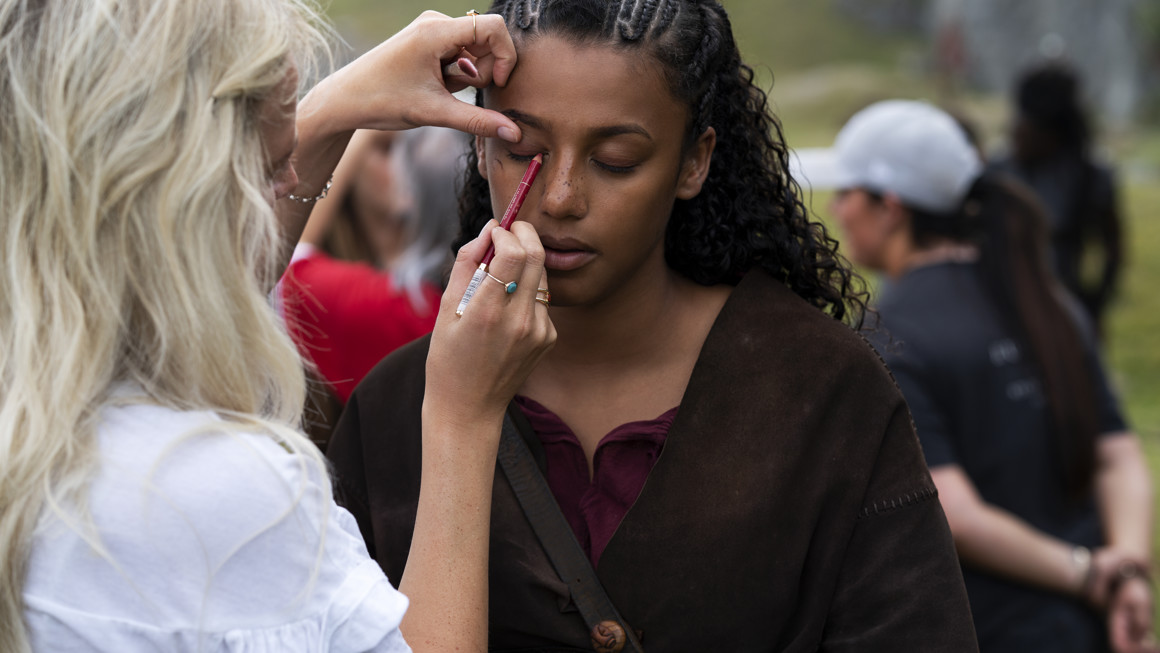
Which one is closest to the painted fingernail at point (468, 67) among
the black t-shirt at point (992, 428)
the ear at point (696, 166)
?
the ear at point (696, 166)

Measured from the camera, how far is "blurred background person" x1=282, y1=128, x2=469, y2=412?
2.97 metres

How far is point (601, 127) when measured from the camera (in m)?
1.69

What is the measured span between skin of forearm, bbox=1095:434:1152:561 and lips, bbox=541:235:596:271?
6.29ft

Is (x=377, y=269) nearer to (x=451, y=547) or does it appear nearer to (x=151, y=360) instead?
(x=451, y=547)

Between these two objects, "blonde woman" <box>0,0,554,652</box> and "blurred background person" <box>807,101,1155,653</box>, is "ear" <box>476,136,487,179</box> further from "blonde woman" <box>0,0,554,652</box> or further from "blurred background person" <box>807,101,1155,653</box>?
"blurred background person" <box>807,101,1155,653</box>

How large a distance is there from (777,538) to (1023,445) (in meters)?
1.46

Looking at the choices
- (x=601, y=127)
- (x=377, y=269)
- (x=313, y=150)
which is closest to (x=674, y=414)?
(x=601, y=127)

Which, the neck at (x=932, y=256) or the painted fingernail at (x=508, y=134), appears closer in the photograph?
the painted fingernail at (x=508, y=134)

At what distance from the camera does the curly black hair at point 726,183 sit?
5.76ft

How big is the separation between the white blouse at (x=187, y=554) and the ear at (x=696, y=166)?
0.84 metres

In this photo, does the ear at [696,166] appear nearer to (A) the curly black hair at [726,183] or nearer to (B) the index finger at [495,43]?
(A) the curly black hair at [726,183]

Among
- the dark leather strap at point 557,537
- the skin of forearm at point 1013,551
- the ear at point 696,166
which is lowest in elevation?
the skin of forearm at point 1013,551

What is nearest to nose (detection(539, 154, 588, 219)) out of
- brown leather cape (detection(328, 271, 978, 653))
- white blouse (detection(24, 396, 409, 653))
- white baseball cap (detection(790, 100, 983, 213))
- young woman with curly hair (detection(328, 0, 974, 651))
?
young woman with curly hair (detection(328, 0, 974, 651))

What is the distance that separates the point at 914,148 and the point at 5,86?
98.7 inches
